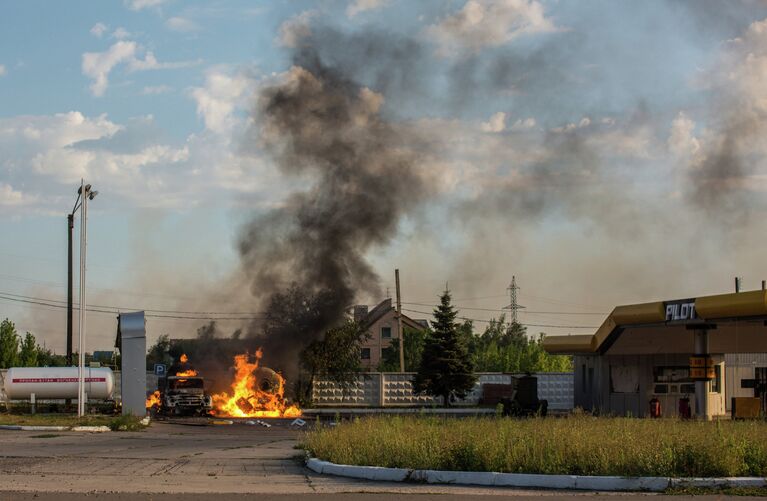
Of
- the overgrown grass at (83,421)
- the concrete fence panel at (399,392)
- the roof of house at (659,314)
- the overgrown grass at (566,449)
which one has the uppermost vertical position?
the roof of house at (659,314)

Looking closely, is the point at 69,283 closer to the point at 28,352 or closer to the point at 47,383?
the point at 47,383

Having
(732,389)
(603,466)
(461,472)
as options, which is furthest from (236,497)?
(732,389)

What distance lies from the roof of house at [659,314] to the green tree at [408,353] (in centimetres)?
4028

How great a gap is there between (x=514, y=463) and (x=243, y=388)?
39066 mm

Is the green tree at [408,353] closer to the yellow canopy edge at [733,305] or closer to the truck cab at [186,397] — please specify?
the truck cab at [186,397]

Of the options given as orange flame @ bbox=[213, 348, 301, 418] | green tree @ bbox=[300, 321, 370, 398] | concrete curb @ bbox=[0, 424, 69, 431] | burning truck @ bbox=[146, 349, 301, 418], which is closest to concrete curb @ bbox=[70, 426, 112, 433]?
concrete curb @ bbox=[0, 424, 69, 431]

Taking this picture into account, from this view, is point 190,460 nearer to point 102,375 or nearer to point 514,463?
point 514,463

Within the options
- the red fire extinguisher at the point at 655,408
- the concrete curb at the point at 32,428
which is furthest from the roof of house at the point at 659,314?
the concrete curb at the point at 32,428

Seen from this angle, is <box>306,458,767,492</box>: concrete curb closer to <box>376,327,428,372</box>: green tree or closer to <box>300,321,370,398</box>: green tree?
<box>300,321,370,398</box>: green tree

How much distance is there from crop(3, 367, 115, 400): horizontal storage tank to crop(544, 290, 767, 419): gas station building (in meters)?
24.3

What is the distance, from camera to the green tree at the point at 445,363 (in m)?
58.0

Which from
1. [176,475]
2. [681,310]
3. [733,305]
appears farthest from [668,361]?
[176,475]

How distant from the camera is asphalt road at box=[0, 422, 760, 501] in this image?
14555 mm

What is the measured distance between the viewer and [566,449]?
17.1 m
